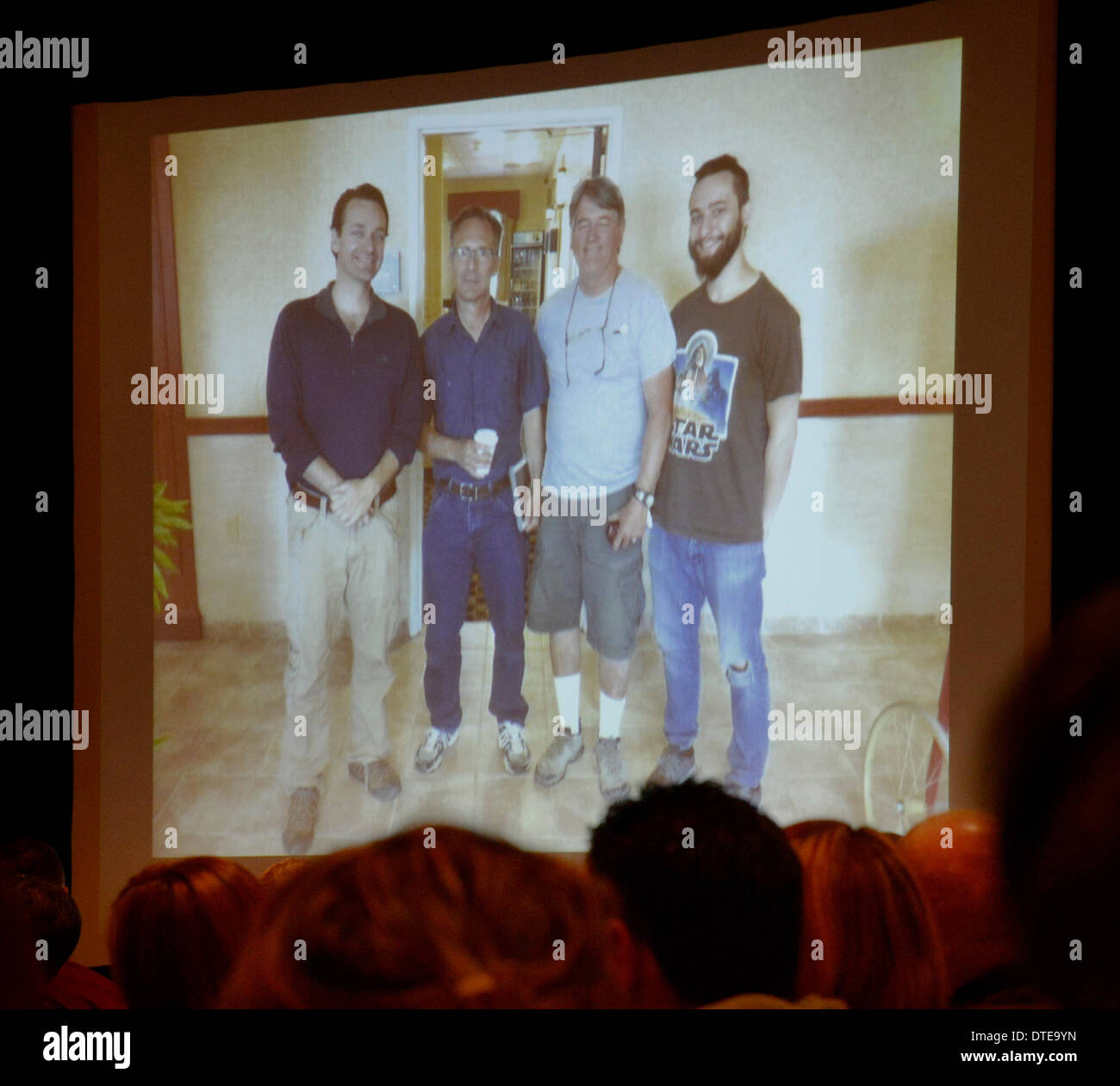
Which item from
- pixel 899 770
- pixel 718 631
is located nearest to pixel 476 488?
pixel 718 631

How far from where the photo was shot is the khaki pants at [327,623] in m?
2.83

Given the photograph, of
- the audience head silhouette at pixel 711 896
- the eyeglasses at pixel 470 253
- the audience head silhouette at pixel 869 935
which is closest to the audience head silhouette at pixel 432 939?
the audience head silhouette at pixel 711 896

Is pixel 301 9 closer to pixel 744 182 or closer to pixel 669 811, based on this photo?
pixel 744 182

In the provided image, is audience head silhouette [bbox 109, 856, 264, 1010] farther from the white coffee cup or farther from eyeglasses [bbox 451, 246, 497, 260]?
eyeglasses [bbox 451, 246, 497, 260]

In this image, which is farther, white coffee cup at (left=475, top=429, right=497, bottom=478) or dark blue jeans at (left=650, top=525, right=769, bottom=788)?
white coffee cup at (left=475, top=429, right=497, bottom=478)

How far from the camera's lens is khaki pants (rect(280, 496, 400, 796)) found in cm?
283

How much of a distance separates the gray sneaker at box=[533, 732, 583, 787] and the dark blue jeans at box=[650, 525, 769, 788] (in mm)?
240

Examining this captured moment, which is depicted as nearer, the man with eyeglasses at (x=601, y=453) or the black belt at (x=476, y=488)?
the man with eyeglasses at (x=601, y=453)

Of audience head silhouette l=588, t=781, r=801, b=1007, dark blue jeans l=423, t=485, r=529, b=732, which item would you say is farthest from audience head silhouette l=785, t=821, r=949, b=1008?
dark blue jeans l=423, t=485, r=529, b=732

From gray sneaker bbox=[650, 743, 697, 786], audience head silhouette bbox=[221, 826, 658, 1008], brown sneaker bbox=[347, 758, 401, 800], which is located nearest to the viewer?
audience head silhouette bbox=[221, 826, 658, 1008]

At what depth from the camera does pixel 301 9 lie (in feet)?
8.41

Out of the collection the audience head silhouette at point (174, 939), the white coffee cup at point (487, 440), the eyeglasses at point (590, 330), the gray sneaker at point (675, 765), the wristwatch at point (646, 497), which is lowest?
the gray sneaker at point (675, 765)

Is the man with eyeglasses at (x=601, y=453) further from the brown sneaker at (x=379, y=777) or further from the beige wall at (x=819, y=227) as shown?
the brown sneaker at (x=379, y=777)
